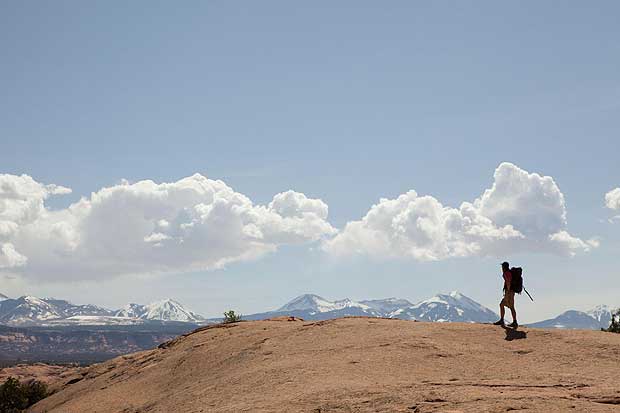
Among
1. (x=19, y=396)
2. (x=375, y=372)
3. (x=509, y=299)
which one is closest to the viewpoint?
(x=375, y=372)

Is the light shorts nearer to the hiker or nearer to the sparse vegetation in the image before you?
the hiker

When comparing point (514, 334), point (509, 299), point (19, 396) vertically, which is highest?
point (509, 299)

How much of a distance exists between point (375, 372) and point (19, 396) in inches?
1174

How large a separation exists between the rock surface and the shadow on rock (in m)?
0.04

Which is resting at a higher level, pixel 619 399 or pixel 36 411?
pixel 619 399

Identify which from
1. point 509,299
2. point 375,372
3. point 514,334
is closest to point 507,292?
point 509,299

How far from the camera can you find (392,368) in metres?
20.0

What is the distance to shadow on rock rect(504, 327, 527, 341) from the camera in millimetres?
22981

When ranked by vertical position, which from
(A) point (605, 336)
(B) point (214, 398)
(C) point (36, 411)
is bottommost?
(C) point (36, 411)

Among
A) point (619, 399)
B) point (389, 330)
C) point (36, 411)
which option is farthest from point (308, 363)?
point (36, 411)

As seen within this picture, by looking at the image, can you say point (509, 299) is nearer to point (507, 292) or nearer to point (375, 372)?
point (507, 292)

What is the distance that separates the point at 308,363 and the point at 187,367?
26.2ft

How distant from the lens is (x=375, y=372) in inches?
773

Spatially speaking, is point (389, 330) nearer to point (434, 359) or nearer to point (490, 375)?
point (434, 359)
